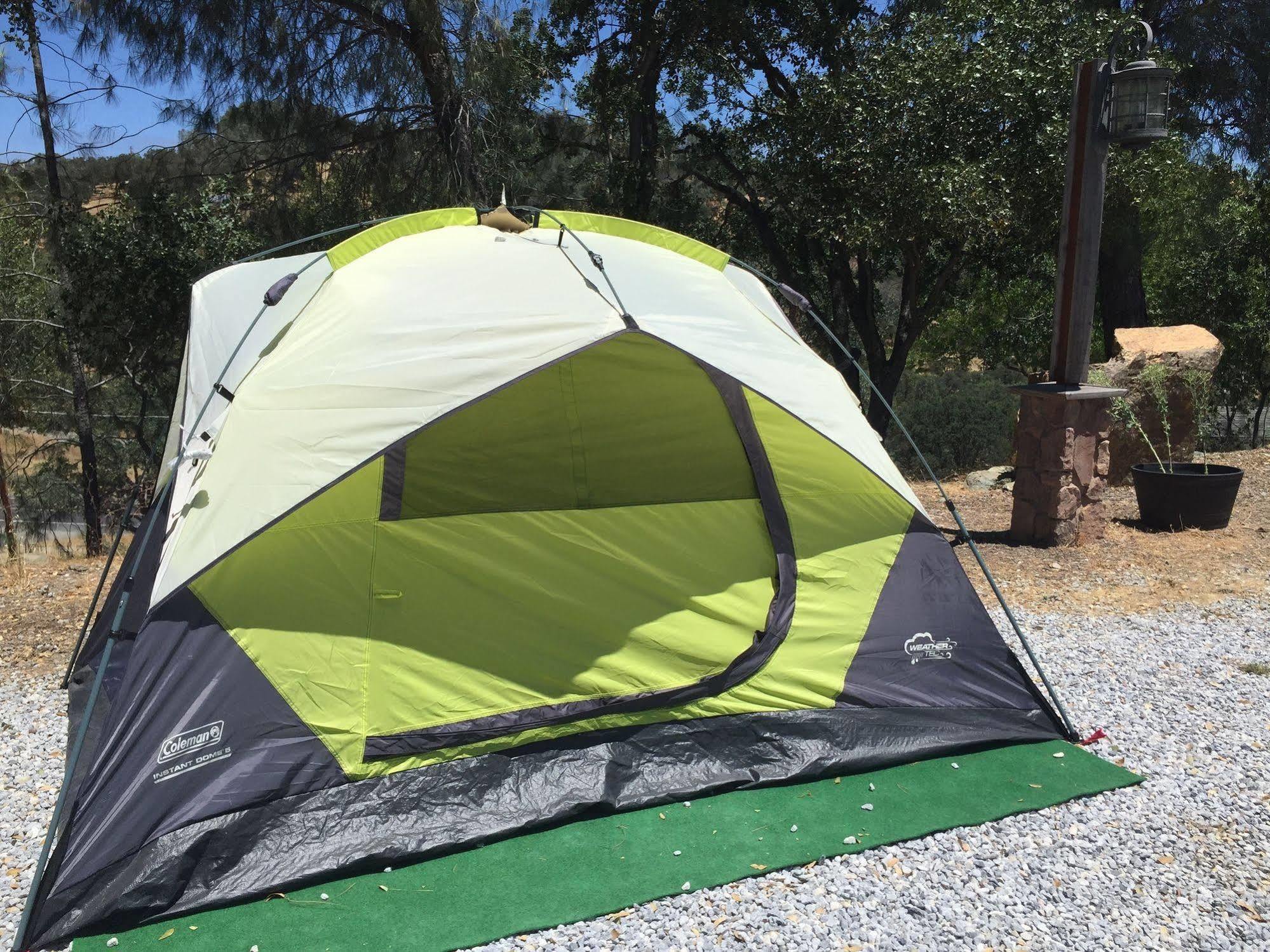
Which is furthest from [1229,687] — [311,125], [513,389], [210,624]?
[311,125]

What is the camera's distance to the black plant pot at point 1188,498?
638 centimetres

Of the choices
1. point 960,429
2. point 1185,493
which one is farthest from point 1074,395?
point 960,429

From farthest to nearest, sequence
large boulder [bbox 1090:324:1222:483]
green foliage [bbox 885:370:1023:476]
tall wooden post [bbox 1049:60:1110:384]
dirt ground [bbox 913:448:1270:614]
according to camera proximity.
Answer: green foliage [bbox 885:370:1023:476] < large boulder [bbox 1090:324:1222:483] < tall wooden post [bbox 1049:60:1110:384] < dirt ground [bbox 913:448:1270:614]

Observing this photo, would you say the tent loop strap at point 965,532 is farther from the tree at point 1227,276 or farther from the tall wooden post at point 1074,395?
the tree at point 1227,276

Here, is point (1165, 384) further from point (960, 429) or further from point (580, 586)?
point (960, 429)

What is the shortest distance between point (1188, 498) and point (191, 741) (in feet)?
20.5

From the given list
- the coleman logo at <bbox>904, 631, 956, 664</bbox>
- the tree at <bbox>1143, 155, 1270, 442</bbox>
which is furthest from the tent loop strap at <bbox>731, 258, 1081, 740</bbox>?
the tree at <bbox>1143, 155, 1270, 442</bbox>

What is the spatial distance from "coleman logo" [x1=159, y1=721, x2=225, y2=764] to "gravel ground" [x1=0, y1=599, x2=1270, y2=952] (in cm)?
53

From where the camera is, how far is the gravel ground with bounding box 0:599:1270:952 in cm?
238

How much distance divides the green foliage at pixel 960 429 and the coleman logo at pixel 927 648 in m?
12.2

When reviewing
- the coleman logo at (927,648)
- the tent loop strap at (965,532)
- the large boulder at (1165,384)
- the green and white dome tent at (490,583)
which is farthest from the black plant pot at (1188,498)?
the coleman logo at (927,648)

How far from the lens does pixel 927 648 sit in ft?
11.1

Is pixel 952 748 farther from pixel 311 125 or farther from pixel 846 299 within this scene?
pixel 846 299

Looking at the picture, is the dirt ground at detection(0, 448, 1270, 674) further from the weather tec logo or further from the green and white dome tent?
the weather tec logo
